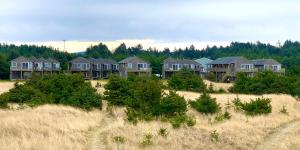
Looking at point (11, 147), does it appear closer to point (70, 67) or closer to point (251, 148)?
point (251, 148)

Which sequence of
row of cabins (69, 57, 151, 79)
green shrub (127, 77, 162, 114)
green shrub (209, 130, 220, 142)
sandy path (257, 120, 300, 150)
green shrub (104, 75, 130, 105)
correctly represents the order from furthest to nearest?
1. row of cabins (69, 57, 151, 79)
2. green shrub (104, 75, 130, 105)
3. green shrub (127, 77, 162, 114)
4. green shrub (209, 130, 220, 142)
5. sandy path (257, 120, 300, 150)

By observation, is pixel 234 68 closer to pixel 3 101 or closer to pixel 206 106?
pixel 206 106

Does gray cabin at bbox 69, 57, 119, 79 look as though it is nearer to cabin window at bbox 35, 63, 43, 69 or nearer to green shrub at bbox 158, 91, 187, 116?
cabin window at bbox 35, 63, 43, 69

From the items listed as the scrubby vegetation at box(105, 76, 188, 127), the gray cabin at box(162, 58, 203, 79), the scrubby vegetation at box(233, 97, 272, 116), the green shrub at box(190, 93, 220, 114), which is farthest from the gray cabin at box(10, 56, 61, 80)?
the scrubby vegetation at box(233, 97, 272, 116)

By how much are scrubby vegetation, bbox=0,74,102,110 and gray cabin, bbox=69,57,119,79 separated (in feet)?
158

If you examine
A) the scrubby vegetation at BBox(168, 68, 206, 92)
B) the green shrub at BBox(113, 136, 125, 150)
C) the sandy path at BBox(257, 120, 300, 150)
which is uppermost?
the scrubby vegetation at BBox(168, 68, 206, 92)

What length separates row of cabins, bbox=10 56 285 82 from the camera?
85.8 m

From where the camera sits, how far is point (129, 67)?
88.3 metres

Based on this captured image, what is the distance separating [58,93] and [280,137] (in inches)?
863

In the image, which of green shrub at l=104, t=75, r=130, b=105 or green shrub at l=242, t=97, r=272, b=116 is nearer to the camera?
green shrub at l=242, t=97, r=272, b=116

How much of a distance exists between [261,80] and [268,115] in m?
20.5

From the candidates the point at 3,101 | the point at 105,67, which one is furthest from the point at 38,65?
the point at 3,101

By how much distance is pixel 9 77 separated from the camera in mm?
86688

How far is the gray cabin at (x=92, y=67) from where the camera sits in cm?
9094
